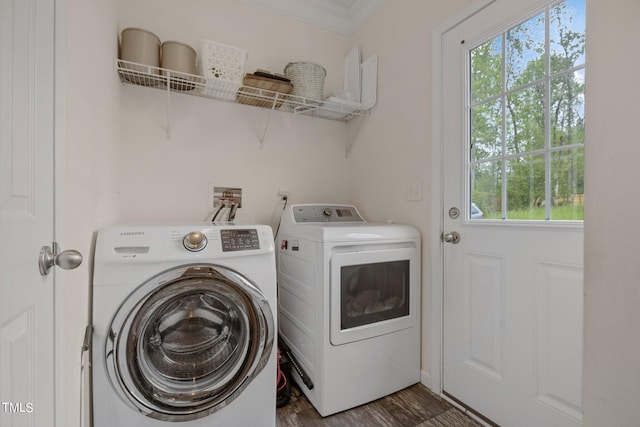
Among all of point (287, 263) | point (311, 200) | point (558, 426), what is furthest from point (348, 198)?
point (558, 426)

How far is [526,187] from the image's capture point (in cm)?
126

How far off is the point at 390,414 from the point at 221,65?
2.19 meters

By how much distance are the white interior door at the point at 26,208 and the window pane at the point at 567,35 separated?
1717mm

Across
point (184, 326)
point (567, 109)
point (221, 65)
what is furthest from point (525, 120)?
point (184, 326)

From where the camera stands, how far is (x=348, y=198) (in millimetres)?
2473

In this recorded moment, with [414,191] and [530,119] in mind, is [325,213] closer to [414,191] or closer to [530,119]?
[414,191]

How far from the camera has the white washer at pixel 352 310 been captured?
4.66 ft

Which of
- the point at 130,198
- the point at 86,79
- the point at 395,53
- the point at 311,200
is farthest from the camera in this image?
the point at 311,200

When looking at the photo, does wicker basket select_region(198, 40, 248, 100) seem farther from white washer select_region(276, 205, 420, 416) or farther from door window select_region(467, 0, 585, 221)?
door window select_region(467, 0, 585, 221)

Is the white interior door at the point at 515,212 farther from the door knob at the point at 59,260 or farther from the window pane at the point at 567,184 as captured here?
the door knob at the point at 59,260

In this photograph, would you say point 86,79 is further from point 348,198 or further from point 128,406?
point 348,198

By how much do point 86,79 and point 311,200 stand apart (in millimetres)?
1572

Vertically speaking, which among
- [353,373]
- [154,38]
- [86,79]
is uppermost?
[154,38]

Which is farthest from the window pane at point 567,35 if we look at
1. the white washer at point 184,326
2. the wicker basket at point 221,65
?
the wicker basket at point 221,65
